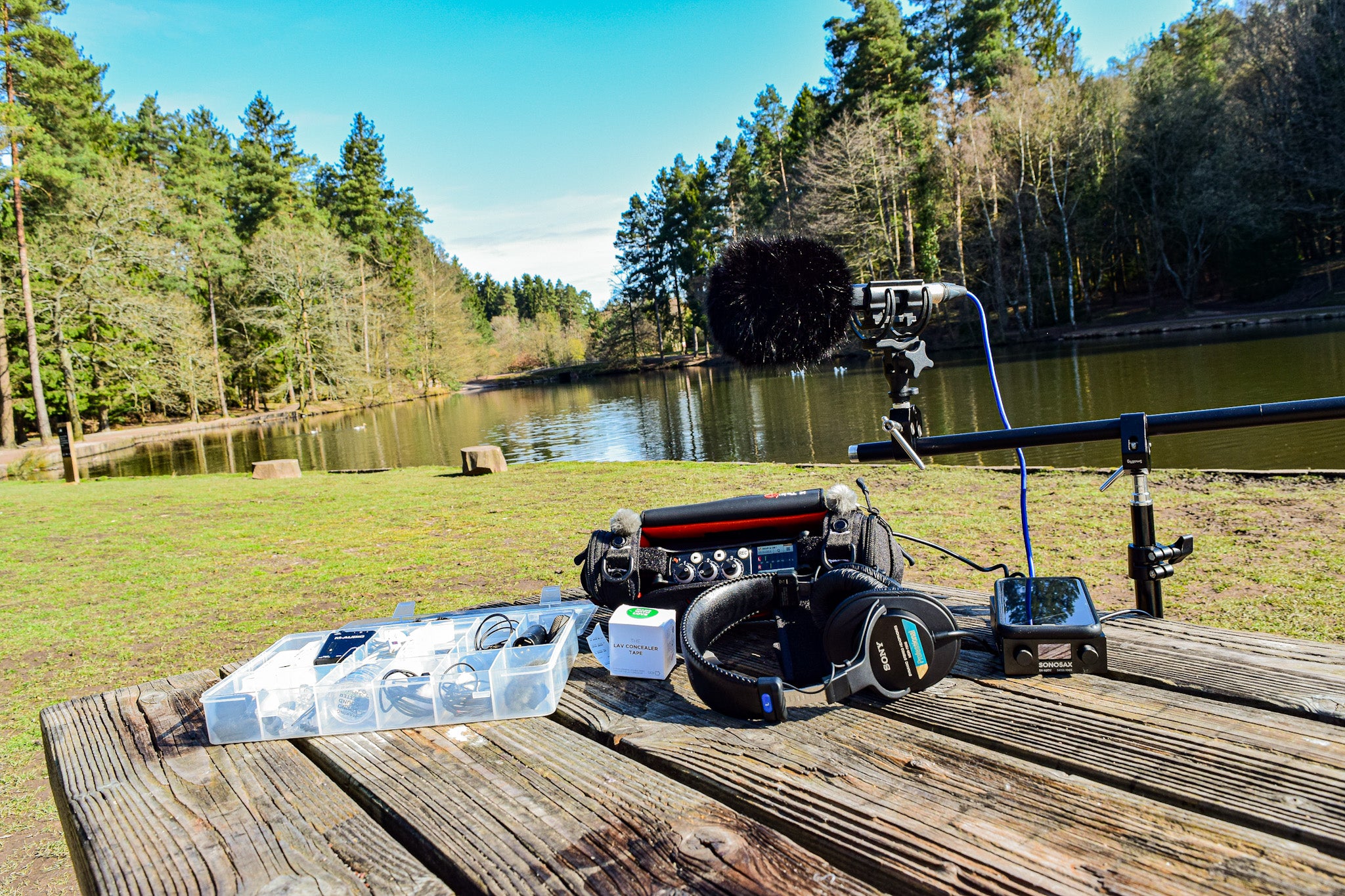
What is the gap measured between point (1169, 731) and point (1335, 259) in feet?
184

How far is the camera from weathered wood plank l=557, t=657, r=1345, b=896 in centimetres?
96

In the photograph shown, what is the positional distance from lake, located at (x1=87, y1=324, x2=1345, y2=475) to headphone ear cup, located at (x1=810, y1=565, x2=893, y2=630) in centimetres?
100

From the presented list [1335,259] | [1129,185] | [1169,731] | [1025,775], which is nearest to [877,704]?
[1025,775]

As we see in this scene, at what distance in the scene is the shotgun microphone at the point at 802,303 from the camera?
218 centimetres

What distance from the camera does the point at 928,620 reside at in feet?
5.31

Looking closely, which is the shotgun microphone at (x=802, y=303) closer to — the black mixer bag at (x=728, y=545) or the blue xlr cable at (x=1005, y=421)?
the blue xlr cable at (x=1005, y=421)

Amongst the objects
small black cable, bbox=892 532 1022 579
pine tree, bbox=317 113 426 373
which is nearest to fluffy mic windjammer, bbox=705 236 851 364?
small black cable, bbox=892 532 1022 579

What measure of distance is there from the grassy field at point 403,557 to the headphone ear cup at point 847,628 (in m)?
3.07

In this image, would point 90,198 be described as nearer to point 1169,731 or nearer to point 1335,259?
point 1169,731

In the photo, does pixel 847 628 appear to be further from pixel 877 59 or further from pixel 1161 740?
pixel 877 59

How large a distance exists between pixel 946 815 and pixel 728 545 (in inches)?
44.3

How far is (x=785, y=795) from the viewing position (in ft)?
3.94

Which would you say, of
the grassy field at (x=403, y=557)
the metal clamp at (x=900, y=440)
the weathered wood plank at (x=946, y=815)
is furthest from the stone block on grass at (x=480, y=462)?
the weathered wood plank at (x=946, y=815)

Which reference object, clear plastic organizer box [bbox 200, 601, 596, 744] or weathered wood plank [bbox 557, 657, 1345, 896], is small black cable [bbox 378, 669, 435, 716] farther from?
weathered wood plank [bbox 557, 657, 1345, 896]
